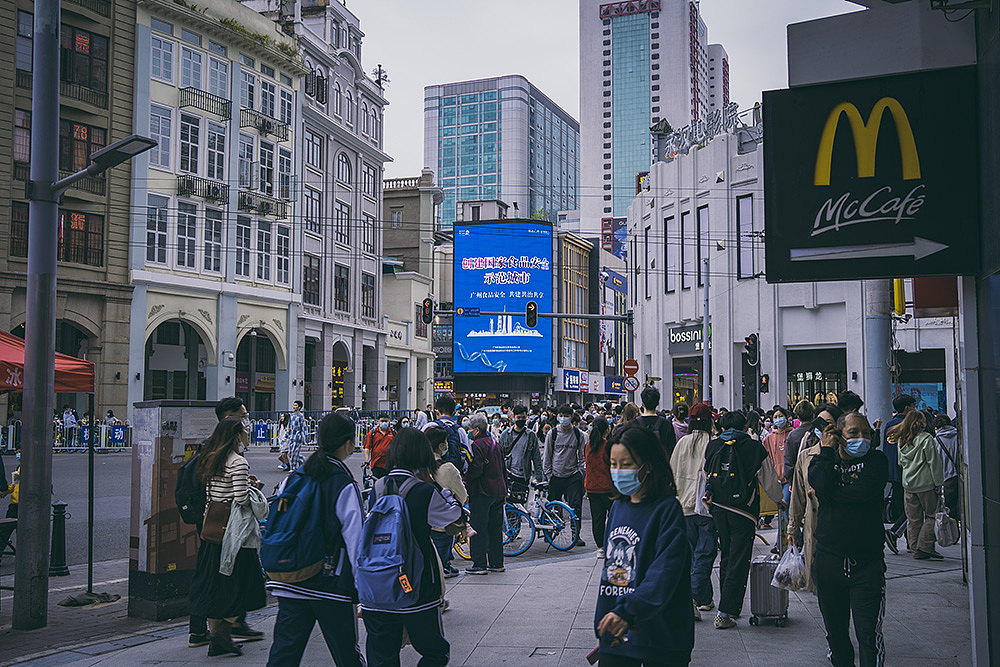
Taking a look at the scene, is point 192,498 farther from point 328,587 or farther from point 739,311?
point 739,311

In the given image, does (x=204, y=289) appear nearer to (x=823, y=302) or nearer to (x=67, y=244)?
(x=67, y=244)

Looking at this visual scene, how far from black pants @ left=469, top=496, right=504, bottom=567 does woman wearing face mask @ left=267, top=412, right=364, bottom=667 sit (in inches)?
210

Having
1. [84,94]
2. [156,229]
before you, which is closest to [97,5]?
[84,94]

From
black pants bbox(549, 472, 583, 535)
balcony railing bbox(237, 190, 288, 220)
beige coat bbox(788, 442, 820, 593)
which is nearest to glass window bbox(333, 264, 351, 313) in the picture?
balcony railing bbox(237, 190, 288, 220)

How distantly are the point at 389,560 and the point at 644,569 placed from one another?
5.01 feet

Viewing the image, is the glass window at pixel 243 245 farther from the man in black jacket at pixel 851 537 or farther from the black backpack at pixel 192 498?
the man in black jacket at pixel 851 537

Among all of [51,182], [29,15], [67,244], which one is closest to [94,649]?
[51,182]

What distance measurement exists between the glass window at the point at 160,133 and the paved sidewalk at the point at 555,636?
31722 millimetres

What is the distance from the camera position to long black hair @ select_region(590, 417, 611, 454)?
461 inches

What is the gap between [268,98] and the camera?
1682 inches

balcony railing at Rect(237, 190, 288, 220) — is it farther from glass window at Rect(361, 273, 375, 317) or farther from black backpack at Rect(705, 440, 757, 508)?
black backpack at Rect(705, 440, 757, 508)

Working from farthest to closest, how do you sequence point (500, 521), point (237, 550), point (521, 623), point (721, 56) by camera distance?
point (721, 56) < point (500, 521) < point (521, 623) < point (237, 550)

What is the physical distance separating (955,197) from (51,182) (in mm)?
7890

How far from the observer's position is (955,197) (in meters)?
5.63
